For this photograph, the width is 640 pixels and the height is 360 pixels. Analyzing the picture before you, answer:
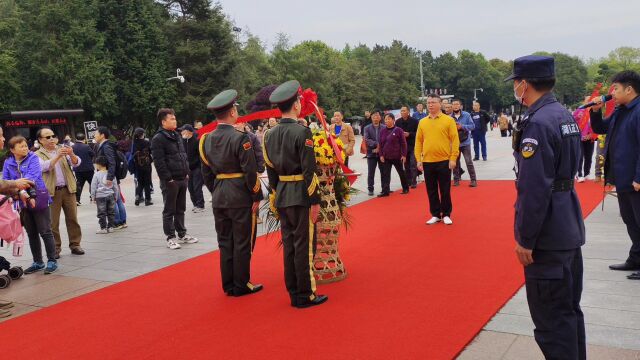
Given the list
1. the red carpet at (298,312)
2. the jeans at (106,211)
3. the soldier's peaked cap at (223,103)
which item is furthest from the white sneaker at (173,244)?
the soldier's peaked cap at (223,103)

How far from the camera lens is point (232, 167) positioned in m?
5.33

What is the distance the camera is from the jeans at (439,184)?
783cm

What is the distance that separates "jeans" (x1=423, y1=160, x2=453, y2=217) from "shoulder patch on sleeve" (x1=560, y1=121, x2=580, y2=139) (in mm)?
4812

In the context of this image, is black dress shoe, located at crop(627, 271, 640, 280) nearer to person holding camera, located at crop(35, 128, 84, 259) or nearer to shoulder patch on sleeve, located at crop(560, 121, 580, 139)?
shoulder patch on sleeve, located at crop(560, 121, 580, 139)

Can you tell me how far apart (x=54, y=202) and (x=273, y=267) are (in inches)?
139

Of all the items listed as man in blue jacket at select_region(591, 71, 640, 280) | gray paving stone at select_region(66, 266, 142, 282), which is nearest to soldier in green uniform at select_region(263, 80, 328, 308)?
gray paving stone at select_region(66, 266, 142, 282)

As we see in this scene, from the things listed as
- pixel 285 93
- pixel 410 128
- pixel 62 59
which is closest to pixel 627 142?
pixel 285 93

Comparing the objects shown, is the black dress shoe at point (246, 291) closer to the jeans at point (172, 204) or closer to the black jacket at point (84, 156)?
the jeans at point (172, 204)

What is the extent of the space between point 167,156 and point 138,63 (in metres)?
35.6

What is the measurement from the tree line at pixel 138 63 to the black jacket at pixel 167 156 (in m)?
31.8

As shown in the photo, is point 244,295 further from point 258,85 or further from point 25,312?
point 258,85

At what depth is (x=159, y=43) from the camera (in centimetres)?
4188

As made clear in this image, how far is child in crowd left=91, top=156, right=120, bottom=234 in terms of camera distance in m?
9.33

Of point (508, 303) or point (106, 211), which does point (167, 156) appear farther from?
point (508, 303)
